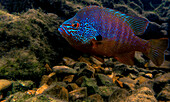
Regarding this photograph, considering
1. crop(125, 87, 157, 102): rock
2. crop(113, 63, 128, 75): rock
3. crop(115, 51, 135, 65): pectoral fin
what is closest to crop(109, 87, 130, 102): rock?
crop(125, 87, 157, 102): rock

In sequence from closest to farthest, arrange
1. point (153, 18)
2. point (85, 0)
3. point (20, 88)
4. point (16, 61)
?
point (20, 88), point (16, 61), point (85, 0), point (153, 18)

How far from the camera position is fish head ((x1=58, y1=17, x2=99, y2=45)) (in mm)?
822

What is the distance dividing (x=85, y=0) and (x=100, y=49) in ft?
15.7

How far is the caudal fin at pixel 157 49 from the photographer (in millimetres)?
935

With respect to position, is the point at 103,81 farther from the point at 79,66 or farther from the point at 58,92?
the point at 58,92

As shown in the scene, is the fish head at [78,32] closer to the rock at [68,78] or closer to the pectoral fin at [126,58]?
the pectoral fin at [126,58]

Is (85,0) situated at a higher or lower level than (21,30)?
higher

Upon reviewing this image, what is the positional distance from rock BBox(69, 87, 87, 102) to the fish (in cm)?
127

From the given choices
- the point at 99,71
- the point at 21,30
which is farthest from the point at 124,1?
the point at 21,30

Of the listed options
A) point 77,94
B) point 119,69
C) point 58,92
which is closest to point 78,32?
point 58,92

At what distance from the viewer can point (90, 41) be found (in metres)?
0.83

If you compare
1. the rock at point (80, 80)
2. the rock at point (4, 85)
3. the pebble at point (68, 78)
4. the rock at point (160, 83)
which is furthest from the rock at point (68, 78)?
the rock at point (160, 83)

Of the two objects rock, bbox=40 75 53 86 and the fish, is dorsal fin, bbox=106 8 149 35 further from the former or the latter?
rock, bbox=40 75 53 86

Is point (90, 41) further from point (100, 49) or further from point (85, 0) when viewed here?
point (85, 0)
